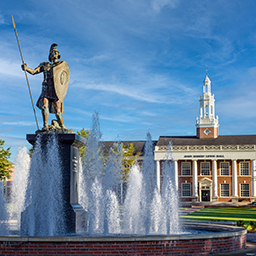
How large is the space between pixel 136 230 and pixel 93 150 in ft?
20.7

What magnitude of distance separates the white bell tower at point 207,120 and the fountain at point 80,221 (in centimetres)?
5249

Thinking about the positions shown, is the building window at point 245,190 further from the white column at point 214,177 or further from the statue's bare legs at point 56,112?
the statue's bare legs at point 56,112

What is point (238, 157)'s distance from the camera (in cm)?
6188

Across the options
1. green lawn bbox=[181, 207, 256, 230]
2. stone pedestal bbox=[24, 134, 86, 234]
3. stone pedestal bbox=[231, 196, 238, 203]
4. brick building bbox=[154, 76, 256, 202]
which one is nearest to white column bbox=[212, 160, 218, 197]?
brick building bbox=[154, 76, 256, 202]

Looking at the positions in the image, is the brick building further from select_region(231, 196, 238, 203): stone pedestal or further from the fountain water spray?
the fountain water spray

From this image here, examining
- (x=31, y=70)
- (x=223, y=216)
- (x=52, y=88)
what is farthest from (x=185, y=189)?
(x=31, y=70)

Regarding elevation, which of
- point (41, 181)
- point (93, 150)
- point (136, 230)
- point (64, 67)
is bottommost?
point (136, 230)

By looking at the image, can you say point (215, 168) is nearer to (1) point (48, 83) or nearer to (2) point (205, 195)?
(2) point (205, 195)

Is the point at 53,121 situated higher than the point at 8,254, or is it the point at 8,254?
the point at 53,121

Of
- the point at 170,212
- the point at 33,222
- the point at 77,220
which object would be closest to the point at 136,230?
the point at 170,212

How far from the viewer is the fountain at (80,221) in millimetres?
9219

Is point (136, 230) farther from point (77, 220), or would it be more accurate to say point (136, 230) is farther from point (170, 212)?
point (77, 220)

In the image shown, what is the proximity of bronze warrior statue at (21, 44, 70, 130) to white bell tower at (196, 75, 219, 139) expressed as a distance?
185ft

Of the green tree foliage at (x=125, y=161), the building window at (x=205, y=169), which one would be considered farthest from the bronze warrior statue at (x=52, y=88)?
the building window at (x=205, y=169)
